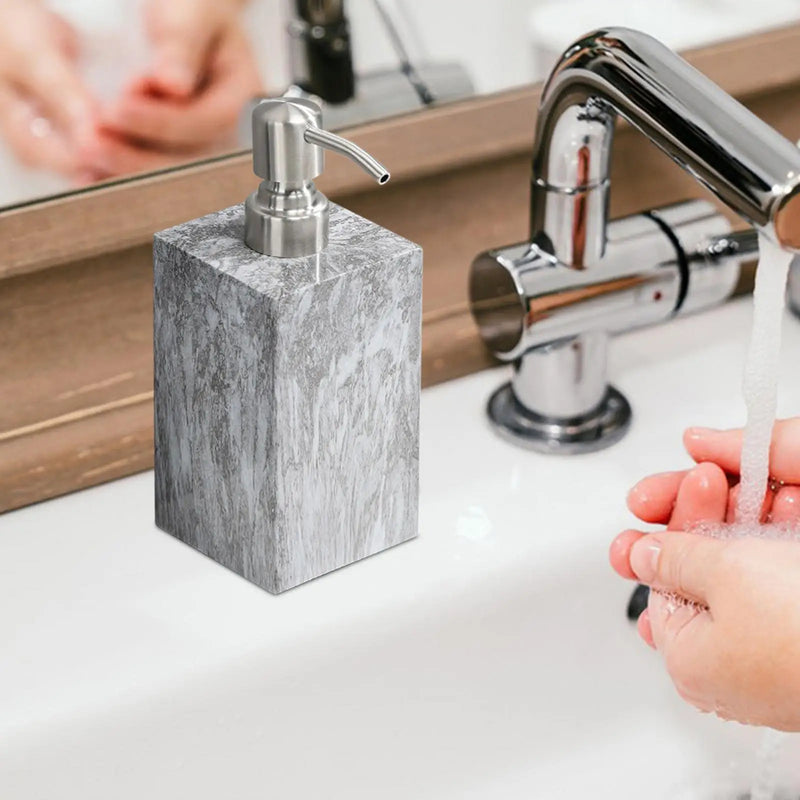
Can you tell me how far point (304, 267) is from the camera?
1.33ft

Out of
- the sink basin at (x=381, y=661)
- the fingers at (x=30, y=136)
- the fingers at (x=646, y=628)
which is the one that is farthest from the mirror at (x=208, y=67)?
the fingers at (x=646, y=628)

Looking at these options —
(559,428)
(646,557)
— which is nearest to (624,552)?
(646,557)

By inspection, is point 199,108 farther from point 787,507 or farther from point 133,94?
point 787,507

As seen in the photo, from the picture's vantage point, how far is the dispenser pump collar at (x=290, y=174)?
39 cm

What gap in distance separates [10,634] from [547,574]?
0.21 meters

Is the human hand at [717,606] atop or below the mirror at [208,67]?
below

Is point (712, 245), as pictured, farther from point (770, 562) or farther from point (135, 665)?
point (135, 665)

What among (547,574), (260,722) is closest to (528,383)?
(547,574)

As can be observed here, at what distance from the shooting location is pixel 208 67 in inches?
23.2

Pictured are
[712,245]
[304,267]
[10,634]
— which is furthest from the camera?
[712,245]

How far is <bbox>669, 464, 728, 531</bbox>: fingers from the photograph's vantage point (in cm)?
52

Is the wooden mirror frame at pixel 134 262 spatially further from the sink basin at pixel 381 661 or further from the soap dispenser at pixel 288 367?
the soap dispenser at pixel 288 367

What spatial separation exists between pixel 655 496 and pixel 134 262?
236 millimetres

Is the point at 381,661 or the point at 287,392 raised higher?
the point at 287,392
